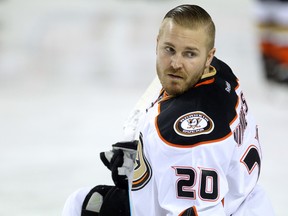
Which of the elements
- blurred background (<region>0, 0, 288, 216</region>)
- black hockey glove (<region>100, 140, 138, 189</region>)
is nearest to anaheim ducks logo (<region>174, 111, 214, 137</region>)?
black hockey glove (<region>100, 140, 138, 189</region>)

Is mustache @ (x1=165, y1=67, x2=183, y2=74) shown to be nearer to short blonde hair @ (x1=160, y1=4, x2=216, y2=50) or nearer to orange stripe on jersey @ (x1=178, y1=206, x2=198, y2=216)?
short blonde hair @ (x1=160, y1=4, x2=216, y2=50)

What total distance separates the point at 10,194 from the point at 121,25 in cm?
674

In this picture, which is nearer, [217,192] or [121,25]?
[217,192]

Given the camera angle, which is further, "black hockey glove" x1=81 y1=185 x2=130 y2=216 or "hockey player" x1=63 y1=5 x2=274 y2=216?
"black hockey glove" x1=81 y1=185 x2=130 y2=216

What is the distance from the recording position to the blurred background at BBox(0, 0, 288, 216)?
495cm

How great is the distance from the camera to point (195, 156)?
7.32 feet

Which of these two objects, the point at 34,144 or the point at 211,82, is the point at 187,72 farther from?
the point at 34,144

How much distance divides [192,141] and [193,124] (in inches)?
2.0

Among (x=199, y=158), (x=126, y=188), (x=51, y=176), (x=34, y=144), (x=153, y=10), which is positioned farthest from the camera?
(x=153, y=10)

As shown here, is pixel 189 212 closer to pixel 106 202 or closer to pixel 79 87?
pixel 106 202

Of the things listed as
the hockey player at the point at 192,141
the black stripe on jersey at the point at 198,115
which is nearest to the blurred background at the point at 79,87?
the hockey player at the point at 192,141

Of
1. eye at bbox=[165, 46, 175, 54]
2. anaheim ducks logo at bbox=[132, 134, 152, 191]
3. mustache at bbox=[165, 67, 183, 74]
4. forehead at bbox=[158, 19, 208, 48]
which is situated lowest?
anaheim ducks logo at bbox=[132, 134, 152, 191]

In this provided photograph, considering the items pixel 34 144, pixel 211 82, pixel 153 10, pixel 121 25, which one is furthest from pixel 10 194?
pixel 153 10

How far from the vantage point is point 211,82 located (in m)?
2.43
